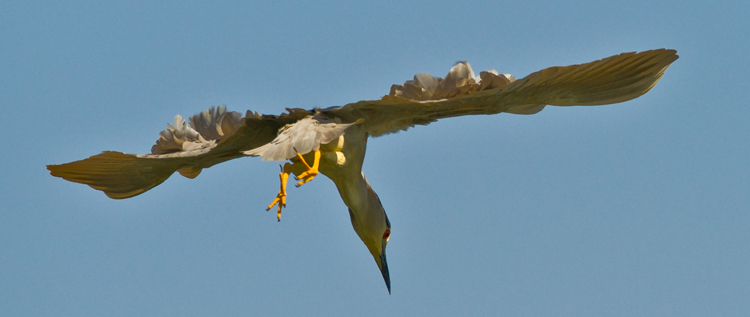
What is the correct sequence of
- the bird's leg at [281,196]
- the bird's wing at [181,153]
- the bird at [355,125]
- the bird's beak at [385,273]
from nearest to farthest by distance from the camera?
the bird's leg at [281,196]
the bird at [355,125]
the bird's wing at [181,153]
the bird's beak at [385,273]

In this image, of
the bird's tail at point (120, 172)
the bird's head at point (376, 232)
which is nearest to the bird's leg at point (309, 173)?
the bird's head at point (376, 232)

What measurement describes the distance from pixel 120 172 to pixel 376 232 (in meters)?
3.03

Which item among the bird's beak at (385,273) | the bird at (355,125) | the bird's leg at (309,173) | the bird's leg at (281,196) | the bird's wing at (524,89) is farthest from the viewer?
the bird's beak at (385,273)

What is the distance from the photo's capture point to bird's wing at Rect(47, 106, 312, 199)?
36.8 feet

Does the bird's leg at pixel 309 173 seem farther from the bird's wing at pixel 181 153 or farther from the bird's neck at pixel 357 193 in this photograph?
the bird's neck at pixel 357 193

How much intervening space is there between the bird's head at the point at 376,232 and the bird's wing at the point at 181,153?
1.61 metres

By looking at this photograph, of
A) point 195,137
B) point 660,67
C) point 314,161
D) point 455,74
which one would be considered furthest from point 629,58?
point 195,137

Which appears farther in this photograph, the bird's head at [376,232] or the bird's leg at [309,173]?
the bird's head at [376,232]

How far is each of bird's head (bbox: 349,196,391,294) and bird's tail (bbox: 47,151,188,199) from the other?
1.96 meters

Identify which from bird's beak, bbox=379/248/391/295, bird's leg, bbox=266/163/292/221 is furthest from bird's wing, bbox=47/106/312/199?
bird's beak, bbox=379/248/391/295

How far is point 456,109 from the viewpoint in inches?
440

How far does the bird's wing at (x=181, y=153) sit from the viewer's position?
11.2m

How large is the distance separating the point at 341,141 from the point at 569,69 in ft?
7.94

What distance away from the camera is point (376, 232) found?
12.5 m
